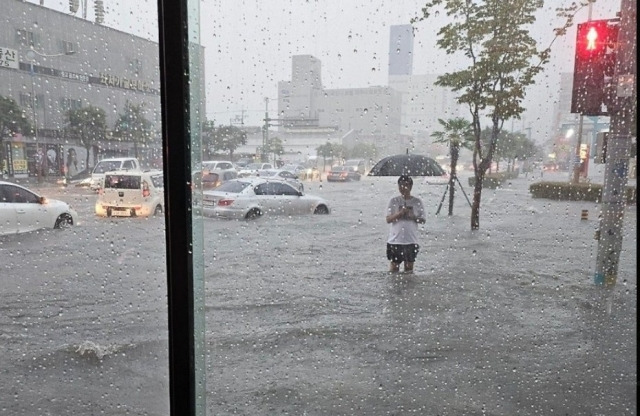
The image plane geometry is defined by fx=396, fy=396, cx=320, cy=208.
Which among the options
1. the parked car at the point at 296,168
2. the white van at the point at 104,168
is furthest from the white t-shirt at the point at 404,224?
the white van at the point at 104,168

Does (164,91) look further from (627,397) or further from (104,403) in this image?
(627,397)

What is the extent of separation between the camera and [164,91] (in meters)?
0.84

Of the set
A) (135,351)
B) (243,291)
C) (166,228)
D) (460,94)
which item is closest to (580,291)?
(460,94)

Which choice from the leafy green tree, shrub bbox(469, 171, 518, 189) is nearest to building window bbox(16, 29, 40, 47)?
the leafy green tree

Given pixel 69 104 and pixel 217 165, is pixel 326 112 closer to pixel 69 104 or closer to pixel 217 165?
pixel 217 165

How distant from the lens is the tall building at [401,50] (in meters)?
1.09

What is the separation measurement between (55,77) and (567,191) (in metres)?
1.53

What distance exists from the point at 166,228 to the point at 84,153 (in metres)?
0.52

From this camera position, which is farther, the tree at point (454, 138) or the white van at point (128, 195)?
the tree at point (454, 138)

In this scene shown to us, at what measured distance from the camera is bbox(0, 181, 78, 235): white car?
1.21 m

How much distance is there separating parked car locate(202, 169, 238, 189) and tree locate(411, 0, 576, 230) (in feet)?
2.18

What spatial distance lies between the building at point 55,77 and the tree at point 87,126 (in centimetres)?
1

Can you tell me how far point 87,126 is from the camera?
118cm

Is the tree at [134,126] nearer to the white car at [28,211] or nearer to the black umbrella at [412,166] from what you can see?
the white car at [28,211]
